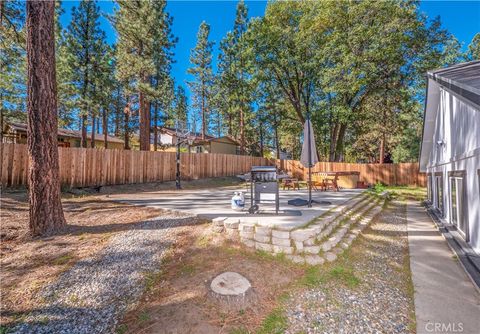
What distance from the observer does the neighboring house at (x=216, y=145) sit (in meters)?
23.2

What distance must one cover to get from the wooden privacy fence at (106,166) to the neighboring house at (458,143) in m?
11.5

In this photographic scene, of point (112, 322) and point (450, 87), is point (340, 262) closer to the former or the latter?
point (112, 322)

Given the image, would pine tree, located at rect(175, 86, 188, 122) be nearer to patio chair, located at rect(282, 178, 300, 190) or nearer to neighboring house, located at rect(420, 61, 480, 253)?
patio chair, located at rect(282, 178, 300, 190)

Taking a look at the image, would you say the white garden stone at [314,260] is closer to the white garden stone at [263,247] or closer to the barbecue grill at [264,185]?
the white garden stone at [263,247]

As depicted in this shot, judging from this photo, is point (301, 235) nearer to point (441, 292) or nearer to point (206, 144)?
point (441, 292)

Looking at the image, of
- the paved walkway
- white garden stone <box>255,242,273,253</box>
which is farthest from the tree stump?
the paved walkway

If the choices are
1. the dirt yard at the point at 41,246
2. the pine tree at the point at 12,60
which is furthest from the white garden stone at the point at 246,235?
the pine tree at the point at 12,60

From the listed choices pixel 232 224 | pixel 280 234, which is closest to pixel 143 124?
pixel 232 224

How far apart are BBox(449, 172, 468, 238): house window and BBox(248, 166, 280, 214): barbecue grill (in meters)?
3.67

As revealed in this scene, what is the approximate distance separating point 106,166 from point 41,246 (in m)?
6.93

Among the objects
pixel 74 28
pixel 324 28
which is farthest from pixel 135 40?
pixel 324 28

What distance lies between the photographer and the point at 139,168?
11.3 meters

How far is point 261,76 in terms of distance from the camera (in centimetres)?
1670

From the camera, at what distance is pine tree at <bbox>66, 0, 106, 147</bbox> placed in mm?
13781
